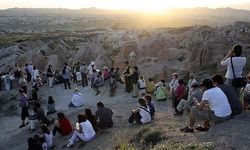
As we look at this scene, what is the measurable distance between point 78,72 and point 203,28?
1418cm

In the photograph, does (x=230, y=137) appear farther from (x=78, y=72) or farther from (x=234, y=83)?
(x=78, y=72)

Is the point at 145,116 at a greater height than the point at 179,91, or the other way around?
the point at 179,91

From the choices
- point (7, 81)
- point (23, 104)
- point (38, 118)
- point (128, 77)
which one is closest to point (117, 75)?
point (128, 77)

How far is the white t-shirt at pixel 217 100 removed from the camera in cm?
1278

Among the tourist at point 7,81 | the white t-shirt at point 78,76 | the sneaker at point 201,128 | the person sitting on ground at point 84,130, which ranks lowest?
the tourist at point 7,81

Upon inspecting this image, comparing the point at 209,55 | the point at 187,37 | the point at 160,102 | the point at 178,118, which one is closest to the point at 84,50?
the point at 187,37

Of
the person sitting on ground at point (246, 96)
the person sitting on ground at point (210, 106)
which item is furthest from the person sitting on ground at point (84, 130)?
the person sitting on ground at point (246, 96)

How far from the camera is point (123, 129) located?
55.4 feet

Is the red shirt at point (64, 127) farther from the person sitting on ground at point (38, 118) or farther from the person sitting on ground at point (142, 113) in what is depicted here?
the person sitting on ground at point (142, 113)

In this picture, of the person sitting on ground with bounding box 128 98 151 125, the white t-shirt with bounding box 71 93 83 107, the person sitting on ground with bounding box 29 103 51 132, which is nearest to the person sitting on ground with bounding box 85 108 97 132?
the person sitting on ground with bounding box 128 98 151 125

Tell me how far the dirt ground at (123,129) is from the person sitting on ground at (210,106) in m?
0.25

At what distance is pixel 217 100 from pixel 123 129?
5.11 meters

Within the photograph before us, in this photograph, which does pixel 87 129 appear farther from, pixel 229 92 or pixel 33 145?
pixel 229 92

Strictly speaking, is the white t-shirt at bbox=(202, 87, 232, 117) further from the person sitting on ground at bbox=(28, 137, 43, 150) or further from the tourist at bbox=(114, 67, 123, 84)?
the tourist at bbox=(114, 67, 123, 84)
